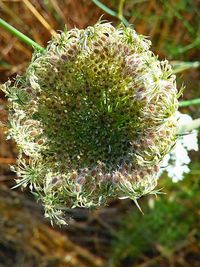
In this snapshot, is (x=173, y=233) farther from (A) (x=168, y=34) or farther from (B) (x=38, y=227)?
(A) (x=168, y=34)

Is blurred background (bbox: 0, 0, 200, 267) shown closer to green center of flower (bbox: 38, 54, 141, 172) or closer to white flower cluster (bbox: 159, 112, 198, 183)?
white flower cluster (bbox: 159, 112, 198, 183)

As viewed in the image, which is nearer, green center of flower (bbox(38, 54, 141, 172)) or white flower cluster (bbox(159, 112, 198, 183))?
green center of flower (bbox(38, 54, 141, 172))

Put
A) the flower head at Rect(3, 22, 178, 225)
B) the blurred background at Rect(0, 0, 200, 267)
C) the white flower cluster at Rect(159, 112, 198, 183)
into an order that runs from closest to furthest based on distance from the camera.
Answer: the flower head at Rect(3, 22, 178, 225)
the white flower cluster at Rect(159, 112, 198, 183)
the blurred background at Rect(0, 0, 200, 267)

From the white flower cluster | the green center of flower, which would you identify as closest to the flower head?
the green center of flower

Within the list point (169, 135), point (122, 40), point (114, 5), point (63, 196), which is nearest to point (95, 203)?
point (63, 196)

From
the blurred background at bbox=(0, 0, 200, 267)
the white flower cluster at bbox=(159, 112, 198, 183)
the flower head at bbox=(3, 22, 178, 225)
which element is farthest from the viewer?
the blurred background at bbox=(0, 0, 200, 267)

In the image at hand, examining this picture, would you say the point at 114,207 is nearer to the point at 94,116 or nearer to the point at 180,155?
the point at 180,155
